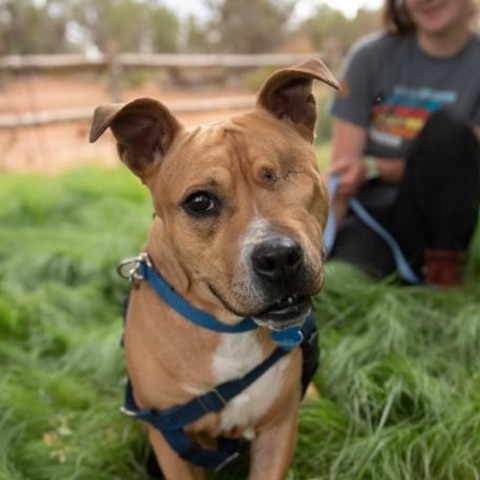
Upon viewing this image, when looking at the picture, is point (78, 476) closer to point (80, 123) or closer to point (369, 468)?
point (369, 468)

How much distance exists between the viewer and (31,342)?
3.18m

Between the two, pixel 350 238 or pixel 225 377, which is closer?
Result: pixel 225 377

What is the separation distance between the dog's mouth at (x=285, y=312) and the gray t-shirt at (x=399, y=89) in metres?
1.98

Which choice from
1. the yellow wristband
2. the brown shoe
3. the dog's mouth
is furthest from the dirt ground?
the dog's mouth

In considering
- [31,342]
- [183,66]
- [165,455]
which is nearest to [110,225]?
[31,342]

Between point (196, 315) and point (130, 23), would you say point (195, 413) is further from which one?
point (130, 23)

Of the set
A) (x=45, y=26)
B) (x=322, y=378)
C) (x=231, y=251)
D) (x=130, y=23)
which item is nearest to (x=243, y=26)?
(x=130, y=23)

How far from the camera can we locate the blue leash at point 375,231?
11.3 feet

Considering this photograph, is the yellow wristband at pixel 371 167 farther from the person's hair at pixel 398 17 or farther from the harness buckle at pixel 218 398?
the harness buckle at pixel 218 398

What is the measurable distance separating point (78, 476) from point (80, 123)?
7.15 metres

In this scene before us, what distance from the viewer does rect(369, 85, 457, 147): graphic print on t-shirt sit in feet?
11.5

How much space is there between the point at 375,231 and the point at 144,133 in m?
1.85

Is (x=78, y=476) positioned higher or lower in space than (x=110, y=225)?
higher

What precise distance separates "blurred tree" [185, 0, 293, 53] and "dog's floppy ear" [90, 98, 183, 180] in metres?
19.5
